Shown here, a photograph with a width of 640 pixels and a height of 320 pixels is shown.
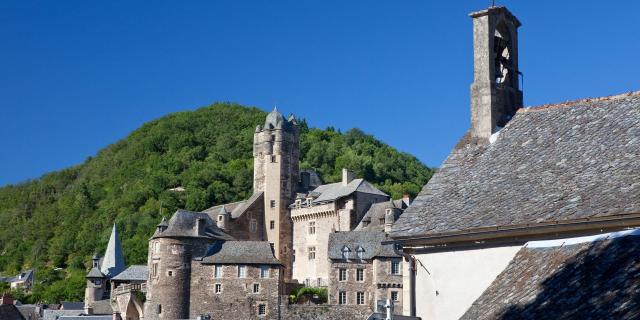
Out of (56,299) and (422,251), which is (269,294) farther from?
(422,251)

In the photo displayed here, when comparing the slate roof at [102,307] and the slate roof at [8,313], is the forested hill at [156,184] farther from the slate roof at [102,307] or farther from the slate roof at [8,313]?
the slate roof at [8,313]

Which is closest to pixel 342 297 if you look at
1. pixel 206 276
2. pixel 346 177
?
pixel 206 276

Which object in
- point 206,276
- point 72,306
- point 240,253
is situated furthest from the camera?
point 72,306

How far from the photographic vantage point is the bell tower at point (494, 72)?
19.9 m

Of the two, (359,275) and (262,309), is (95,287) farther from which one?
(359,275)

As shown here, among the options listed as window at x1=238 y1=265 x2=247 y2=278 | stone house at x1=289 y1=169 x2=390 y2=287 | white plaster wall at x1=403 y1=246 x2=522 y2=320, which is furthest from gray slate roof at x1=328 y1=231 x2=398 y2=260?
white plaster wall at x1=403 y1=246 x2=522 y2=320

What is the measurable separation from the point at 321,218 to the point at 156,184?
68.9 metres

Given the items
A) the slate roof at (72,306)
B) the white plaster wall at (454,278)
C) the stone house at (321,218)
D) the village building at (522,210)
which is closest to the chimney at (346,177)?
the stone house at (321,218)

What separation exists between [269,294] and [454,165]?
6043cm

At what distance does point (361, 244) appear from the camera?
79.7 meters

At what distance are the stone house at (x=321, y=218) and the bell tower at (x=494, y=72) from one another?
72779 millimetres

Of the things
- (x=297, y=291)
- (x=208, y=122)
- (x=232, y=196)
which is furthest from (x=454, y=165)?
(x=208, y=122)

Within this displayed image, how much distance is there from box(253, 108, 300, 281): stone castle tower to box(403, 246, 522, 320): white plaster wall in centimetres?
8323

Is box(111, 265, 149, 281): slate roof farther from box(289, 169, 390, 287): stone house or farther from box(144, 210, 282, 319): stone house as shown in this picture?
box(289, 169, 390, 287): stone house
